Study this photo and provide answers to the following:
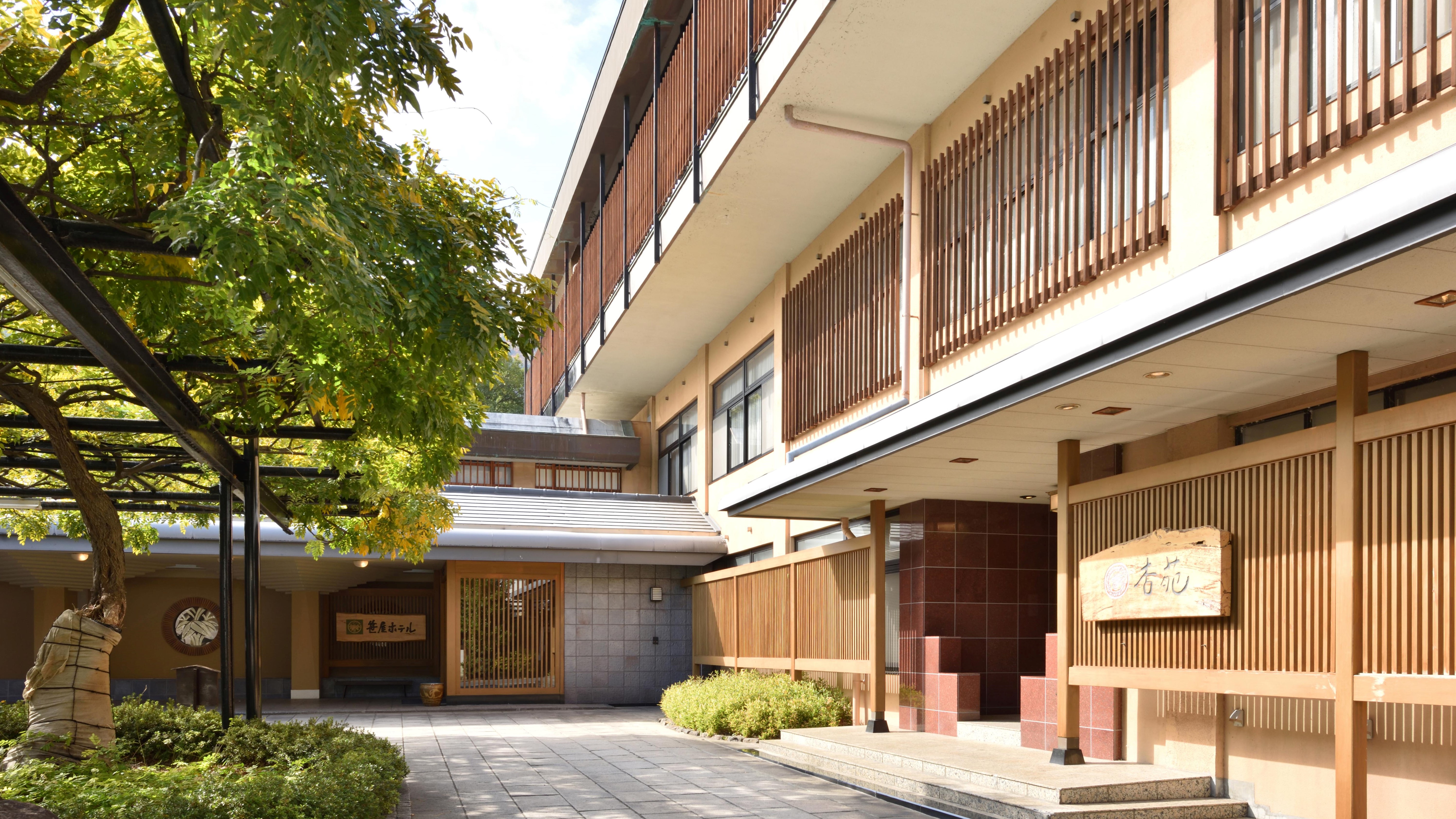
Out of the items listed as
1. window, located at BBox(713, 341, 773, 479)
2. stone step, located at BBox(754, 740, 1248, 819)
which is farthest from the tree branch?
window, located at BBox(713, 341, 773, 479)

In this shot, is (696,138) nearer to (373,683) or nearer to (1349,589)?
(1349,589)

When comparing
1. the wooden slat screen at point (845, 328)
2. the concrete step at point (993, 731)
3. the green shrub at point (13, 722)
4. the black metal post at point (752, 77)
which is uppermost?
the black metal post at point (752, 77)

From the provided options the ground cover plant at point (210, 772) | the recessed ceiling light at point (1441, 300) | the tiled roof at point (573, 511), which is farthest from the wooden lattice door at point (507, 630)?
the recessed ceiling light at point (1441, 300)

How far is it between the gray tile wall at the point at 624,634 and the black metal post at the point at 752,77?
11.2 metres

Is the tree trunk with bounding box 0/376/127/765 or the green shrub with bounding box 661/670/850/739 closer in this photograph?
the tree trunk with bounding box 0/376/127/765

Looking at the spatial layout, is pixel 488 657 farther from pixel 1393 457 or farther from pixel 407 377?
pixel 1393 457

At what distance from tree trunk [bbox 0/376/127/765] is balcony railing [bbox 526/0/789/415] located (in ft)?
11.8

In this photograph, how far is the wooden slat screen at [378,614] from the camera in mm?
24844

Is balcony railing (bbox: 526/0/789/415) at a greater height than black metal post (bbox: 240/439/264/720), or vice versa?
balcony railing (bbox: 526/0/789/415)

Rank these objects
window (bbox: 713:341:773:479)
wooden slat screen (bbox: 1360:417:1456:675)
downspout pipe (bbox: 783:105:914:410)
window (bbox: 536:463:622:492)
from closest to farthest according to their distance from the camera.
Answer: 1. wooden slat screen (bbox: 1360:417:1456:675)
2. downspout pipe (bbox: 783:105:914:410)
3. window (bbox: 713:341:773:479)
4. window (bbox: 536:463:622:492)

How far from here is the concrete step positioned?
36.6ft

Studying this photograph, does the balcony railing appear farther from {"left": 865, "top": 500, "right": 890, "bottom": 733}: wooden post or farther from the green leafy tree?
{"left": 865, "top": 500, "right": 890, "bottom": 733}: wooden post

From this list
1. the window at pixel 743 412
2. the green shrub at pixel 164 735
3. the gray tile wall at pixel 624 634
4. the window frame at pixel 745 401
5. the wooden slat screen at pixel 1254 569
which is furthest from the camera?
the gray tile wall at pixel 624 634

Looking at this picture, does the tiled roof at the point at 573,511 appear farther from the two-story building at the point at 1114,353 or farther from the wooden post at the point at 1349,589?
the wooden post at the point at 1349,589
